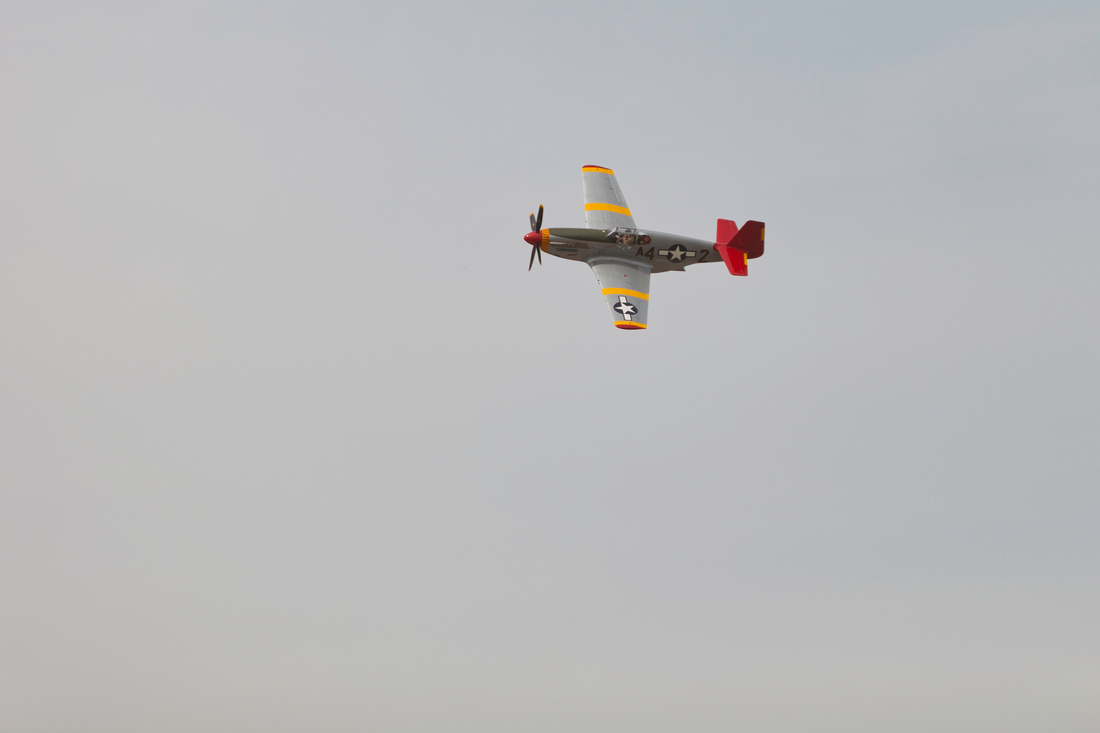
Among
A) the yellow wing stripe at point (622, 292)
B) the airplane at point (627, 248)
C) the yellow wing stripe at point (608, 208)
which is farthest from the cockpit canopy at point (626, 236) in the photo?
the yellow wing stripe at point (622, 292)

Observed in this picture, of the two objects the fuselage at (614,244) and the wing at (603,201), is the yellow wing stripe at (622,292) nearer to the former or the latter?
the fuselage at (614,244)

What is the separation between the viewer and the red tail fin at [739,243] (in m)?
62.5

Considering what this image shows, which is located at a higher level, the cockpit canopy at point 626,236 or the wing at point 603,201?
the wing at point 603,201

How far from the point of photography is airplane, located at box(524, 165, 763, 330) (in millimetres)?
59344

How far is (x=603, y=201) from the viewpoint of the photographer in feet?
212

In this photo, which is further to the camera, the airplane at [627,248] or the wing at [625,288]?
the airplane at [627,248]

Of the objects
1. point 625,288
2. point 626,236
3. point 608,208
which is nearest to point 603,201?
point 608,208

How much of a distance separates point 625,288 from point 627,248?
129 inches

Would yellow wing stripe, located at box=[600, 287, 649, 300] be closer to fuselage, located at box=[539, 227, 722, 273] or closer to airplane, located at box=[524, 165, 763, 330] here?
airplane, located at box=[524, 165, 763, 330]

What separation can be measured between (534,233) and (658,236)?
7241mm

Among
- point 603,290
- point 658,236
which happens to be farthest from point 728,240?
point 603,290

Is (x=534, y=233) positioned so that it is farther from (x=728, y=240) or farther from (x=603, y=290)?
(x=728, y=240)

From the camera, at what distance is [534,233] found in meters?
61.4

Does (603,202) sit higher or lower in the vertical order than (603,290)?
higher
